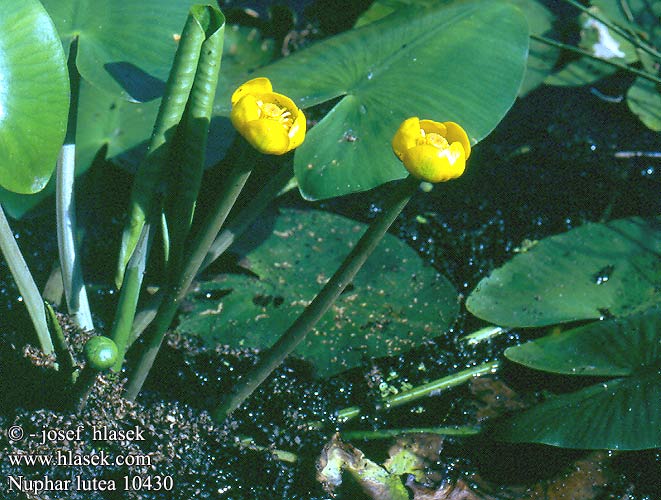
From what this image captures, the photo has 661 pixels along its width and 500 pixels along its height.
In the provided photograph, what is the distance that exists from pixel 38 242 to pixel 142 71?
48 cm

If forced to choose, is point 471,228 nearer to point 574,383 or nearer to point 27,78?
point 574,383

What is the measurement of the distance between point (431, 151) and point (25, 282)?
2.18 feet

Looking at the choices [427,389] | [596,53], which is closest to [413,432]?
[427,389]

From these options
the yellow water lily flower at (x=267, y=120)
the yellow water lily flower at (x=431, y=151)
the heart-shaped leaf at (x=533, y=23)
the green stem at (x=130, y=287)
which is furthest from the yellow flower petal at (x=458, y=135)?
the heart-shaped leaf at (x=533, y=23)

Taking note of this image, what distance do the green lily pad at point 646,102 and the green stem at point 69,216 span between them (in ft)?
4.19

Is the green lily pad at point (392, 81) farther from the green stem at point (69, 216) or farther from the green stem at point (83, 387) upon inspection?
the green stem at point (83, 387)

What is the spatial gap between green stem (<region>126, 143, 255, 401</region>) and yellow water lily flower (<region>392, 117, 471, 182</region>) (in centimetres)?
20

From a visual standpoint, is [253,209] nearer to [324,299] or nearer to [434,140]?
[324,299]

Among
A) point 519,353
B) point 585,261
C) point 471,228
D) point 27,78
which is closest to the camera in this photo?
point 27,78

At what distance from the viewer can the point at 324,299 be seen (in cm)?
102

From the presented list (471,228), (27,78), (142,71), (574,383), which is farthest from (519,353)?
(27,78)

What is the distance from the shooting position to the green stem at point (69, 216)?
3.78 feet

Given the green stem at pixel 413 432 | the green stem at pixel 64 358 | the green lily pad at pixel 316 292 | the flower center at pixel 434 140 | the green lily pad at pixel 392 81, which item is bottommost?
the green stem at pixel 413 432

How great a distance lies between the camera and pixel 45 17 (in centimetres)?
103
